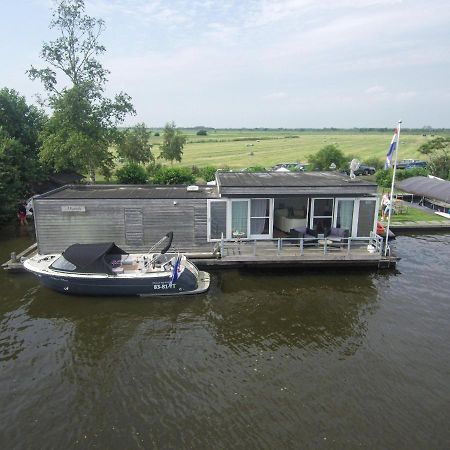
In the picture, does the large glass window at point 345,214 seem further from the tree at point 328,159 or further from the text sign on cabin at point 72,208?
the tree at point 328,159

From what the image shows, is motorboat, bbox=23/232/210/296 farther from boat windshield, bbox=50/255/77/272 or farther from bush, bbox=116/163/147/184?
bush, bbox=116/163/147/184

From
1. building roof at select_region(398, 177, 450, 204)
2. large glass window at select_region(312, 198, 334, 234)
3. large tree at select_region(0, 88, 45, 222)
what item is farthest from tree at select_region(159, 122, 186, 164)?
large glass window at select_region(312, 198, 334, 234)

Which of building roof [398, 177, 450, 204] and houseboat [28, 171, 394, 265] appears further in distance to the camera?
building roof [398, 177, 450, 204]

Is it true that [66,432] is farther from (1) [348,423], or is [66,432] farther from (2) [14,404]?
(1) [348,423]

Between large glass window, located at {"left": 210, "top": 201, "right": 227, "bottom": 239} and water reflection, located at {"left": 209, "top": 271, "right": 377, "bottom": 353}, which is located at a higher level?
large glass window, located at {"left": 210, "top": 201, "right": 227, "bottom": 239}

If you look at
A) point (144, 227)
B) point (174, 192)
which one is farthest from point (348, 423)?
point (174, 192)

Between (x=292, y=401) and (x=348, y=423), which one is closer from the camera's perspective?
(x=348, y=423)
